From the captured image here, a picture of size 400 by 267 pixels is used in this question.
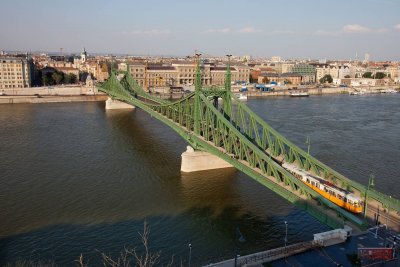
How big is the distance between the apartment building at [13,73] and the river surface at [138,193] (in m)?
35.2

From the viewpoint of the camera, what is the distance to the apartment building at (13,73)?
7906 centimetres

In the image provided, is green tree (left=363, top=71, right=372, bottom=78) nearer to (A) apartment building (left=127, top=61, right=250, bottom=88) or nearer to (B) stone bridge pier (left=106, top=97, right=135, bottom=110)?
(A) apartment building (left=127, top=61, right=250, bottom=88)

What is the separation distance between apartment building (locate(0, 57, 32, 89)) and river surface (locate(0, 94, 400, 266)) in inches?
1384

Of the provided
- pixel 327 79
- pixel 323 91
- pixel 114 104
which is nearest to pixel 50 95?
pixel 114 104

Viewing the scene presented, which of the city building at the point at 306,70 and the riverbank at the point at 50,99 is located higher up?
the city building at the point at 306,70

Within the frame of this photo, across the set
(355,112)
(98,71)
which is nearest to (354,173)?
(355,112)

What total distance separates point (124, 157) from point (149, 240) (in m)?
16.2

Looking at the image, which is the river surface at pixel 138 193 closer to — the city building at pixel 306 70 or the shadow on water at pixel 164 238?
the shadow on water at pixel 164 238

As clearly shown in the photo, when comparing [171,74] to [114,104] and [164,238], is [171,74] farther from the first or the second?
[164,238]

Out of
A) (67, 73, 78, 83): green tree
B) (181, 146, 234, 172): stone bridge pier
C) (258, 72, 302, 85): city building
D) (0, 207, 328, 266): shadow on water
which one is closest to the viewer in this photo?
(0, 207, 328, 266): shadow on water

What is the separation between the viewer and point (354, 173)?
30688mm

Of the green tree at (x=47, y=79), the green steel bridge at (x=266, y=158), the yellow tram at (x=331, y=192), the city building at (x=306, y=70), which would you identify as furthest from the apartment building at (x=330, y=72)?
the yellow tram at (x=331, y=192)

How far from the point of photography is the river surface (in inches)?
787

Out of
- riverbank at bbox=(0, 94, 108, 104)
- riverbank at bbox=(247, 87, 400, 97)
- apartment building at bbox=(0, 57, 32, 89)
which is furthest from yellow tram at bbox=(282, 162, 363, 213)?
apartment building at bbox=(0, 57, 32, 89)
